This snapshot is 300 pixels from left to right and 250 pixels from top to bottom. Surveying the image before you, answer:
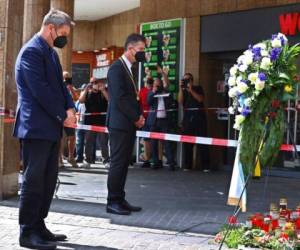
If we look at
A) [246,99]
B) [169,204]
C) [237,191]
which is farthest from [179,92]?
[246,99]

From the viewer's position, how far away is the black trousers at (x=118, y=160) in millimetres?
7656

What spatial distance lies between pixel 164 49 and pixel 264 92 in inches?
374

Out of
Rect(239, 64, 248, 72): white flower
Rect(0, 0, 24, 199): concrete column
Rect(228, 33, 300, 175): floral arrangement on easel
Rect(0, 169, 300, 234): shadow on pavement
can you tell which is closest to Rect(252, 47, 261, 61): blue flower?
Rect(228, 33, 300, 175): floral arrangement on easel

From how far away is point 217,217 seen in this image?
25.1ft

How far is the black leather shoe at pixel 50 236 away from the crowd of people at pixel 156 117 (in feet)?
23.2

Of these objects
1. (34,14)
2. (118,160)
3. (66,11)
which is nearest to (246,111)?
(118,160)

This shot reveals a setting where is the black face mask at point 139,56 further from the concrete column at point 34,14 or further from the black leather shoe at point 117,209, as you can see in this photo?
the concrete column at point 34,14

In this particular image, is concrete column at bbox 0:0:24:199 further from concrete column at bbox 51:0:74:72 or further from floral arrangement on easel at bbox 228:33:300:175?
concrete column at bbox 51:0:74:72

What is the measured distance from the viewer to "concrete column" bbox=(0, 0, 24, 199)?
8.48 meters

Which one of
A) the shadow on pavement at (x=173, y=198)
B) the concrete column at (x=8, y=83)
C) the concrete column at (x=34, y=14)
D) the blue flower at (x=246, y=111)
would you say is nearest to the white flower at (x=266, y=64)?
the blue flower at (x=246, y=111)

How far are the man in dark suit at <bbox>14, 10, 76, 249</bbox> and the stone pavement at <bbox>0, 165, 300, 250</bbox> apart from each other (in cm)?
30

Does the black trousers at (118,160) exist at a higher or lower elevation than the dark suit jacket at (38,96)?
A: lower

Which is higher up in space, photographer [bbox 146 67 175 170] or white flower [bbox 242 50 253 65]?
white flower [bbox 242 50 253 65]

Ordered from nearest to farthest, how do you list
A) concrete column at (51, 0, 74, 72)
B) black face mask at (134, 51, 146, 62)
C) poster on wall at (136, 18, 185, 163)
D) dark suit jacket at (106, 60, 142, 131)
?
dark suit jacket at (106, 60, 142, 131), black face mask at (134, 51, 146, 62), poster on wall at (136, 18, 185, 163), concrete column at (51, 0, 74, 72)
